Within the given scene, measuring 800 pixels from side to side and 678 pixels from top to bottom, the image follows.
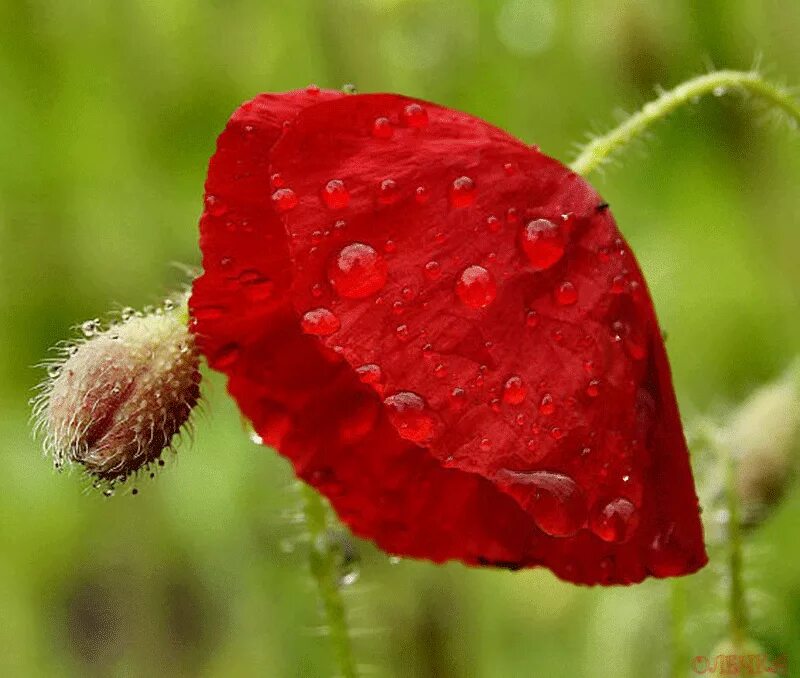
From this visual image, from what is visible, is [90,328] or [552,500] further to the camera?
[90,328]

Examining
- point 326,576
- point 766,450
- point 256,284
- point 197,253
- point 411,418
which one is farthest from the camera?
point 197,253

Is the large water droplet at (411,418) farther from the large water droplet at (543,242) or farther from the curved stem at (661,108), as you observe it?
the curved stem at (661,108)

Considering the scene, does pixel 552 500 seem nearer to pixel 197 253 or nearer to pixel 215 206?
pixel 215 206

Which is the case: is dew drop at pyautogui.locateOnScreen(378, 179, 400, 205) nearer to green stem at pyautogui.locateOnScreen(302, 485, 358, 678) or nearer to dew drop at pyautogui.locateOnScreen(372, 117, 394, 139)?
dew drop at pyautogui.locateOnScreen(372, 117, 394, 139)

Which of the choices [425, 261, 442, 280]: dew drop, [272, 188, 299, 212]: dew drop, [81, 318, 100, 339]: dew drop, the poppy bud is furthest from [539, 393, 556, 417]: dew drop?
the poppy bud

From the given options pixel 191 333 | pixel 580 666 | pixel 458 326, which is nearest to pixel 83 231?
pixel 580 666

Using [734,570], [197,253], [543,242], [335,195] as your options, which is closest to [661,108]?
[543,242]

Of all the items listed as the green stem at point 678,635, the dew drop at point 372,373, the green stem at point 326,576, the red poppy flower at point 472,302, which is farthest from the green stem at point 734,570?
the dew drop at point 372,373
